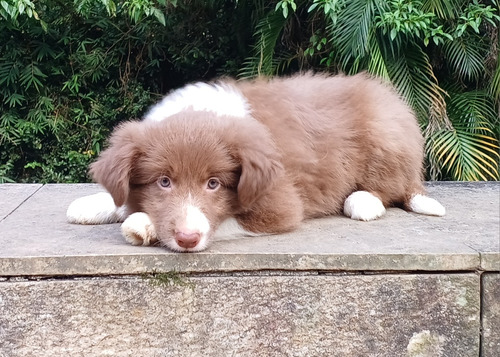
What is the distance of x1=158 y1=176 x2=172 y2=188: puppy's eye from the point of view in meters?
3.20

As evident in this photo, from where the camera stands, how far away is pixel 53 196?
503cm

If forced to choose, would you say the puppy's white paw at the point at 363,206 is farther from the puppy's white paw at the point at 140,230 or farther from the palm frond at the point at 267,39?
the palm frond at the point at 267,39

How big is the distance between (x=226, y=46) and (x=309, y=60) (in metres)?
1.46

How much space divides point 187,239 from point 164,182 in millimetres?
384

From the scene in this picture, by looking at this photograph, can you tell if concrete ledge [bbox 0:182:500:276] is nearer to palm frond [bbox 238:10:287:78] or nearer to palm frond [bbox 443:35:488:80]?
palm frond [bbox 443:35:488:80]

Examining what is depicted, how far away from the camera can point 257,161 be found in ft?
10.6

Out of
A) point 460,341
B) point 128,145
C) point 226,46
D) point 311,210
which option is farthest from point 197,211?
point 226,46

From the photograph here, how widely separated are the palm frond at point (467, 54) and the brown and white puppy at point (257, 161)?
2.59m

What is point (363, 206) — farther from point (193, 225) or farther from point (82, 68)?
point (82, 68)

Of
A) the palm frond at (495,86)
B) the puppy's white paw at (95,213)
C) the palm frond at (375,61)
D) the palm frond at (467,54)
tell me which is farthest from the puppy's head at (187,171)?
the palm frond at (495,86)

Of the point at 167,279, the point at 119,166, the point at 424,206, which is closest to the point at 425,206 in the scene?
the point at 424,206

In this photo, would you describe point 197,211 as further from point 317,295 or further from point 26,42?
point 26,42

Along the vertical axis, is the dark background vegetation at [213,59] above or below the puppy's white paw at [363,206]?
above

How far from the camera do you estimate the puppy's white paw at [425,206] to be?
4.25 meters
